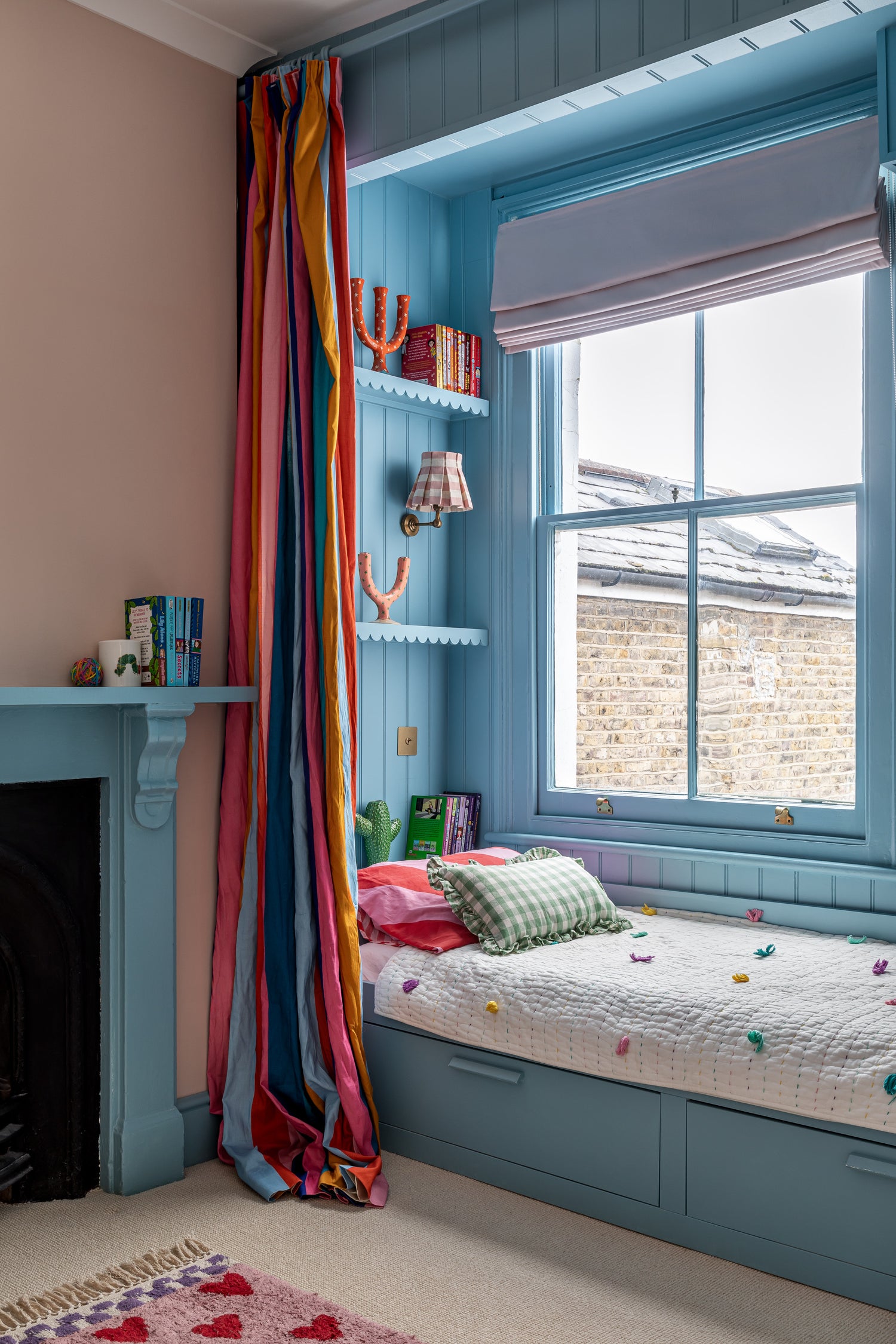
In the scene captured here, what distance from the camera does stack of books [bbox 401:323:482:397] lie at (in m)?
3.44

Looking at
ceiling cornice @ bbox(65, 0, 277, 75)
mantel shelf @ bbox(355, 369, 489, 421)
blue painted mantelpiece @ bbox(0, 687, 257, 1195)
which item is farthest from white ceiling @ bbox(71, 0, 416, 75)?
blue painted mantelpiece @ bbox(0, 687, 257, 1195)

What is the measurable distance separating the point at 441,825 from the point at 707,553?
1.12 meters

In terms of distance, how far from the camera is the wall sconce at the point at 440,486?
341 cm

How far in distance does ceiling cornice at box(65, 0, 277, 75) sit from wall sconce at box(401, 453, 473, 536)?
3.74 feet

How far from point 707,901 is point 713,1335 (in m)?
1.25

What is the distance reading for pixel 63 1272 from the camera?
7.21 ft

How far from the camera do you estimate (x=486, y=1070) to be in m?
2.57

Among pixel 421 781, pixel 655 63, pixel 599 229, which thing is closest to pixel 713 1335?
pixel 421 781

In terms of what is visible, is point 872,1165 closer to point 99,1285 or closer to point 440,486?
point 99,1285

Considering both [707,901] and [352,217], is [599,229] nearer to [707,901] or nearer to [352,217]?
[352,217]

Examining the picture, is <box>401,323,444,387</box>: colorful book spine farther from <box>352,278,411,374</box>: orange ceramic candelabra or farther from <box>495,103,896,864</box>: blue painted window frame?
<box>495,103,896,864</box>: blue painted window frame

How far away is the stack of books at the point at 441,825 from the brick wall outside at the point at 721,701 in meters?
0.37

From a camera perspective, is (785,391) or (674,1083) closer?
(674,1083)

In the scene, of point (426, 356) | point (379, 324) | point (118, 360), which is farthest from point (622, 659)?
point (118, 360)
